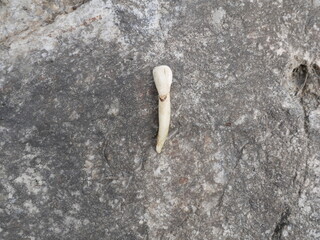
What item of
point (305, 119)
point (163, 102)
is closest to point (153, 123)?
point (163, 102)

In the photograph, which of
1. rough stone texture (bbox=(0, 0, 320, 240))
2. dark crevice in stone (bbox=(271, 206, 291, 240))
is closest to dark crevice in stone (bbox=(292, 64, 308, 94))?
rough stone texture (bbox=(0, 0, 320, 240))

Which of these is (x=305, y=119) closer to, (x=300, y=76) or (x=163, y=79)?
(x=300, y=76)

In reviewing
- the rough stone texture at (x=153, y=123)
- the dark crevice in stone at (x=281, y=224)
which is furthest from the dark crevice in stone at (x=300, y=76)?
the dark crevice in stone at (x=281, y=224)

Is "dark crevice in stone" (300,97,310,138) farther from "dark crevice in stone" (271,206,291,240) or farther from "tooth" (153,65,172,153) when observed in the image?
"tooth" (153,65,172,153)

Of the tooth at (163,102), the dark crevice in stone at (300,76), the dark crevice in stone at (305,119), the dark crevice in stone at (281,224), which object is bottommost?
the dark crevice in stone at (281,224)

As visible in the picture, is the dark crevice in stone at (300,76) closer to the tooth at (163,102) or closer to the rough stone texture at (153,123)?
the rough stone texture at (153,123)

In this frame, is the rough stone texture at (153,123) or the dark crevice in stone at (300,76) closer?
the rough stone texture at (153,123)

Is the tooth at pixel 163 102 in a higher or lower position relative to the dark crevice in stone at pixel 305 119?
higher
